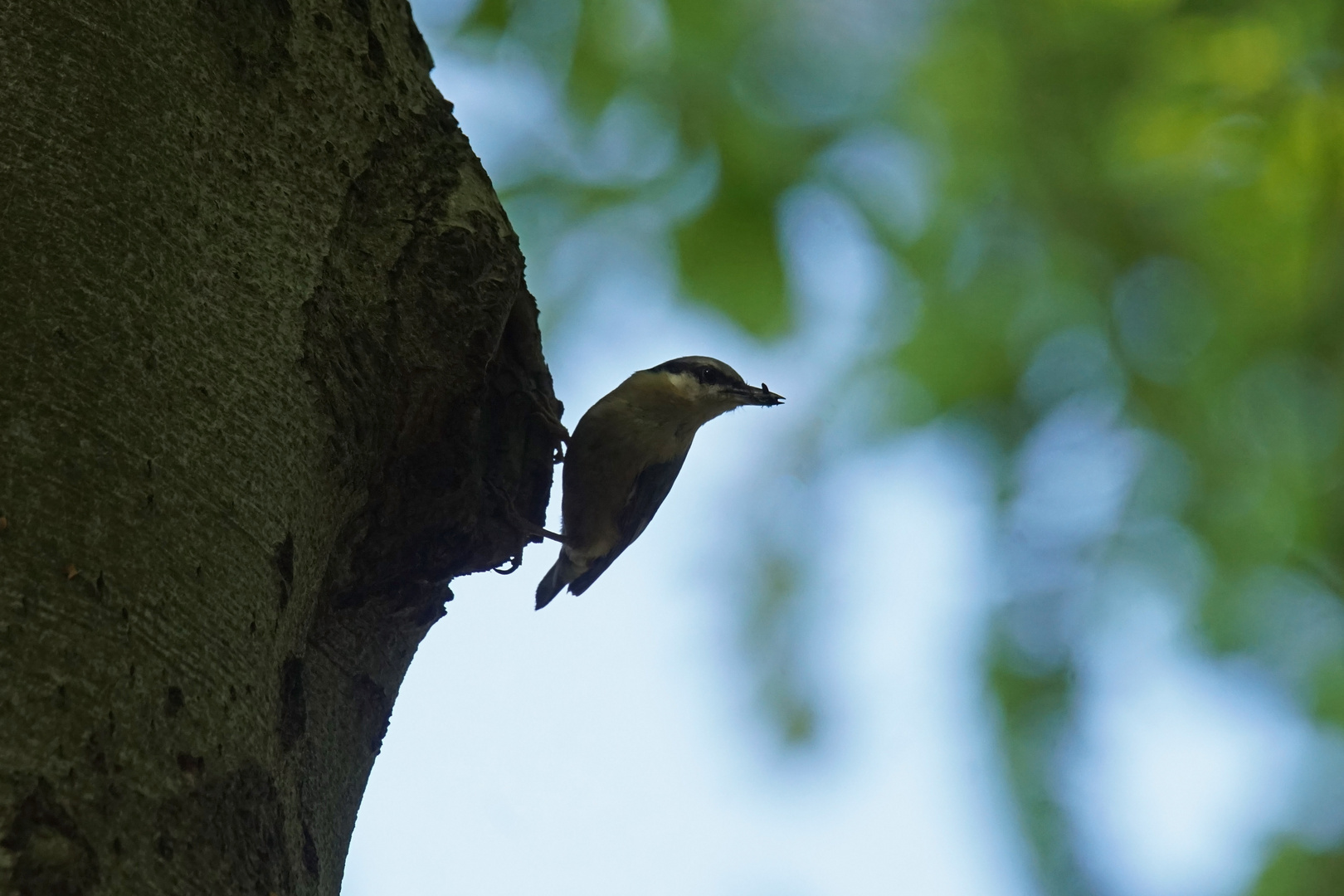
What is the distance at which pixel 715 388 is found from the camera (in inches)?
146

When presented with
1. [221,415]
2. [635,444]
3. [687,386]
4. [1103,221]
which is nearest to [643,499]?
[635,444]

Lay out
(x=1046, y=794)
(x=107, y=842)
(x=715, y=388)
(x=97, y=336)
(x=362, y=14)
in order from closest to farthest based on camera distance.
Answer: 1. (x=107, y=842)
2. (x=97, y=336)
3. (x=362, y=14)
4. (x=1046, y=794)
5. (x=715, y=388)

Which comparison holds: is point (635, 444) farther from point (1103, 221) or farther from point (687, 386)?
point (1103, 221)

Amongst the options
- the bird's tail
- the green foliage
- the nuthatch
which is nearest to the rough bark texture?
the green foliage

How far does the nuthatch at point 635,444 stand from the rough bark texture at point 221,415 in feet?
5.43

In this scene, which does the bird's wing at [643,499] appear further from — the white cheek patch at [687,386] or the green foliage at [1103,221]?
the green foliage at [1103,221]

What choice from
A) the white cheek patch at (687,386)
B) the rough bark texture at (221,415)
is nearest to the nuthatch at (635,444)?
the white cheek patch at (687,386)

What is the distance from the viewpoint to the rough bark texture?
1.11m

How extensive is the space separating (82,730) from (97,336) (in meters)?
0.41

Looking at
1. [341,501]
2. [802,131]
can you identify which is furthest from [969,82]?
[341,501]

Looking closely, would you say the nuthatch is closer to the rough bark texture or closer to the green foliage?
the green foliage

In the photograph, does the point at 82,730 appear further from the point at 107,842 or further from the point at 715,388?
the point at 715,388

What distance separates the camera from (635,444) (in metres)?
3.75

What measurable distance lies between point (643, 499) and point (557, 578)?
46 centimetres
